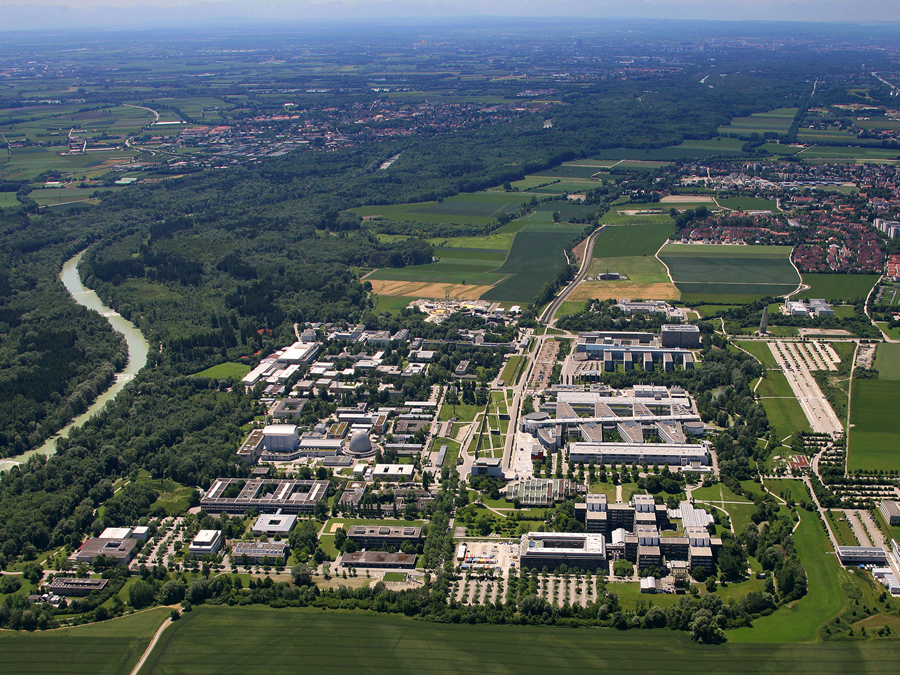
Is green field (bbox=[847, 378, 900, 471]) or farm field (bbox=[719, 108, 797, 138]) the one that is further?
farm field (bbox=[719, 108, 797, 138])

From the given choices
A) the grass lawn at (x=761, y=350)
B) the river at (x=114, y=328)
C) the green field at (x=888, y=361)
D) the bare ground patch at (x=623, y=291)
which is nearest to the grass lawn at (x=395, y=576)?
the river at (x=114, y=328)

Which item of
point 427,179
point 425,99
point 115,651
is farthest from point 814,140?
point 115,651

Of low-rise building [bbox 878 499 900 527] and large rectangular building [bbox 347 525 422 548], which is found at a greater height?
low-rise building [bbox 878 499 900 527]

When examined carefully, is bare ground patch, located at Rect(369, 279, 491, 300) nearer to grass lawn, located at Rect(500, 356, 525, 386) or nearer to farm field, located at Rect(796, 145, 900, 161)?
grass lawn, located at Rect(500, 356, 525, 386)

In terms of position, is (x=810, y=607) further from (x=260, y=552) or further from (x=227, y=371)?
(x=227, y=371)

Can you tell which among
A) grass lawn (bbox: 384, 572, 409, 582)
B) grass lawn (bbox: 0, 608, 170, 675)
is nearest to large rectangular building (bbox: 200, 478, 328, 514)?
grass lawn (bbox: 384, 572, 409, 582)
